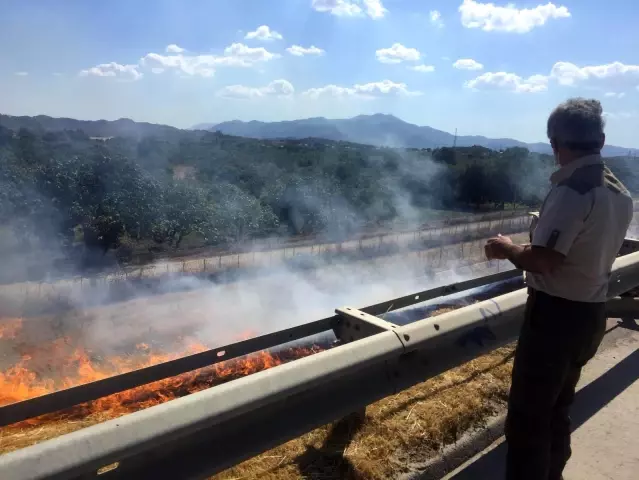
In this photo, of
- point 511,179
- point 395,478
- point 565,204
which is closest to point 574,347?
point 565,204

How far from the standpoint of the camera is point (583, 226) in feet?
7.09

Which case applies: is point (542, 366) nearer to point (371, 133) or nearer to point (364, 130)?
point (371, 133)

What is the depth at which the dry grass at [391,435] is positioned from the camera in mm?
2473

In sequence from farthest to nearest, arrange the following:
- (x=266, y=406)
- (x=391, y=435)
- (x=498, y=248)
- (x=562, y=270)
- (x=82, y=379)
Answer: (x=82, y=379), (x=391, y=435), (x=498, y=248), (x=562, y=270), (x=266, y=406)

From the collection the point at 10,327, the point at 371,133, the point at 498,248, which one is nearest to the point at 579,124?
the point at 498,248

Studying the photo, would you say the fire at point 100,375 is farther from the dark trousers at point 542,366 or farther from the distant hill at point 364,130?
the distant hill at point 364,130

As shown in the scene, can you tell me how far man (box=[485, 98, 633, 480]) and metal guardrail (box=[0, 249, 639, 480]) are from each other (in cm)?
42

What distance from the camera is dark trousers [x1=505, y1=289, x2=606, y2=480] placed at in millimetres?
2299

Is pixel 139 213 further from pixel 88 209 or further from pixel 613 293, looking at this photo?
pixel 613 293

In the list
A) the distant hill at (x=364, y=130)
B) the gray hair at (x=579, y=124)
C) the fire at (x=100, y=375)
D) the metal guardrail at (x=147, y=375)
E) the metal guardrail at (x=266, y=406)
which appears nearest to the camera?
the metal guardrail at (x=266, y=406)

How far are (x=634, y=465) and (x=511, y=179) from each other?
86.1 feet

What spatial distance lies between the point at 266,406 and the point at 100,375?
17.3 ft

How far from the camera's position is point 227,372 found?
4.06 meters

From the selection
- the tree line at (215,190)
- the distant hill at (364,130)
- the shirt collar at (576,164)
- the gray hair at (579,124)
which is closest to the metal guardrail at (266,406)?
the shirt collar at (576,164)
